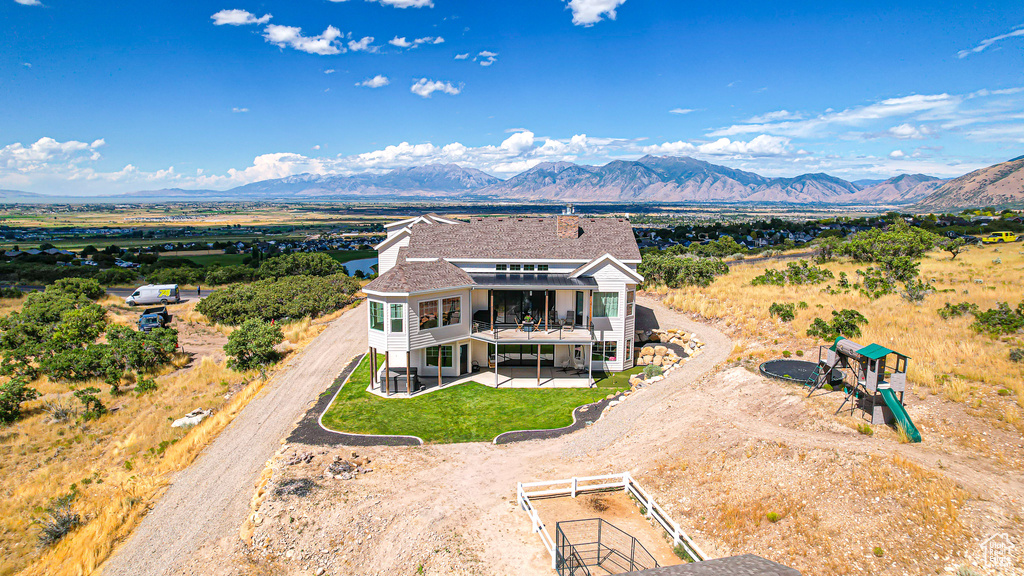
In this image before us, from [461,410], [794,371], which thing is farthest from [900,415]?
[461,410]

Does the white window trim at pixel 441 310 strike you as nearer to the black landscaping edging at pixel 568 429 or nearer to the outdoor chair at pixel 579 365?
the outdoor chair at pixel 579 365

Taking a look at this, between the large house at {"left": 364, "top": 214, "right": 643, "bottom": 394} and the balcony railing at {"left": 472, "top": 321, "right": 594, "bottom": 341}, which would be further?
the balcony railing at {"left": 472, "top": 321, "right": 594, "bottom": 341}

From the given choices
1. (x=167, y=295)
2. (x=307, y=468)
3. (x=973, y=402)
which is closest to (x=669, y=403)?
(x=973, y=402)

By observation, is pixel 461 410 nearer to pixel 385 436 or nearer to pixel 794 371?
pixel 385 436

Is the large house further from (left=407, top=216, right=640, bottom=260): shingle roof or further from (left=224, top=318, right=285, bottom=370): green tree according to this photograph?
(left=224, top=318, right=285, bottom=370): green tree

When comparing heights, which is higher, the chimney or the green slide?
the chimney

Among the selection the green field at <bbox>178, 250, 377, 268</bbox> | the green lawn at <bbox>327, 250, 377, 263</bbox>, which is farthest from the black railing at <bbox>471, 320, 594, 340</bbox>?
the green lawn at <bbox>327, 250, 377, 263</bbox>
